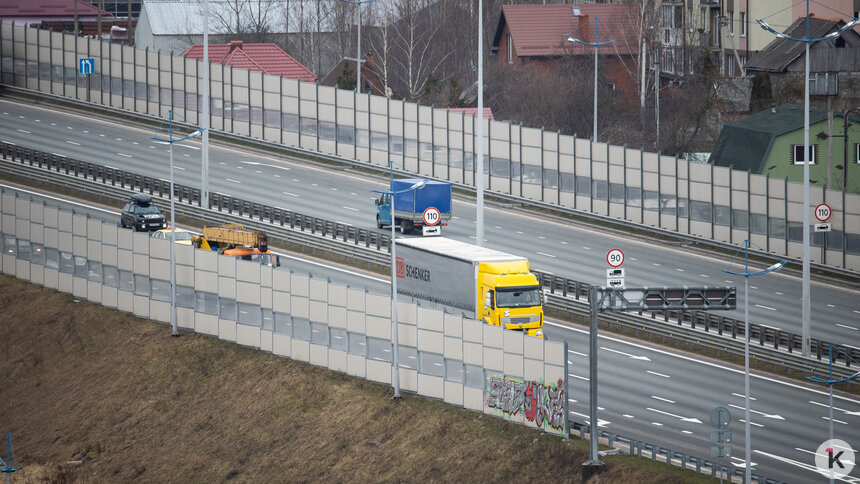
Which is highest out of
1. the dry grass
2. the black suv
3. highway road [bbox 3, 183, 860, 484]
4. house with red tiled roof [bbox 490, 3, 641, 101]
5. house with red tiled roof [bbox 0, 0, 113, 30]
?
house with red tiled roof [bbox 0, 0, 113, 30]

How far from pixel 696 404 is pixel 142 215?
105 ft

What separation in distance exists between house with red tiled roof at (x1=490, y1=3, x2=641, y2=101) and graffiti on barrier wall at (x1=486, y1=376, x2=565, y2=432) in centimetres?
6919

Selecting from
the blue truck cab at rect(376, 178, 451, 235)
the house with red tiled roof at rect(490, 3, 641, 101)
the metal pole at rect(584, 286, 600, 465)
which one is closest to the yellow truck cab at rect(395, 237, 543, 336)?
the metal pole at rect(584, 286, 600, 465)

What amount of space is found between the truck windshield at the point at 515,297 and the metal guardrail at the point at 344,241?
6.76 meters

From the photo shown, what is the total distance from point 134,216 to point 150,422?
15.3 meters

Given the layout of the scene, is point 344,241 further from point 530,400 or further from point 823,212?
point 823,212

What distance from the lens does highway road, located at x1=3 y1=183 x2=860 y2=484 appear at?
40.1m

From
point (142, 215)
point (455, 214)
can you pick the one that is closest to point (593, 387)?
point (455, 214)

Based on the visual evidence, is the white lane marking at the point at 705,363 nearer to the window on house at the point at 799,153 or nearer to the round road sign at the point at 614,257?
the round road sign at the point at 614,257

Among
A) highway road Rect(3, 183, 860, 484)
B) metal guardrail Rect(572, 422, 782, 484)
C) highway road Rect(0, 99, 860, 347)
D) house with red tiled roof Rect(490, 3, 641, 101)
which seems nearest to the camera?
metal guardrail Rect(572, 422, 782, 484)

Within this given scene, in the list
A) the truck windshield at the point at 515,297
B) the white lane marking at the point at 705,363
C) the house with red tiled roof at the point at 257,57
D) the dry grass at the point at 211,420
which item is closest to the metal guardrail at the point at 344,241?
the white lane marking at the point at 705,363

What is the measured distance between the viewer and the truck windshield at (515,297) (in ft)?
157

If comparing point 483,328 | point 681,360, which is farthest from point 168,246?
point 681,360

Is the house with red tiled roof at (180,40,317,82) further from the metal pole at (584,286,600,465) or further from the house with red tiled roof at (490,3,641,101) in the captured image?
the metal pole at (584,286,600,465)
